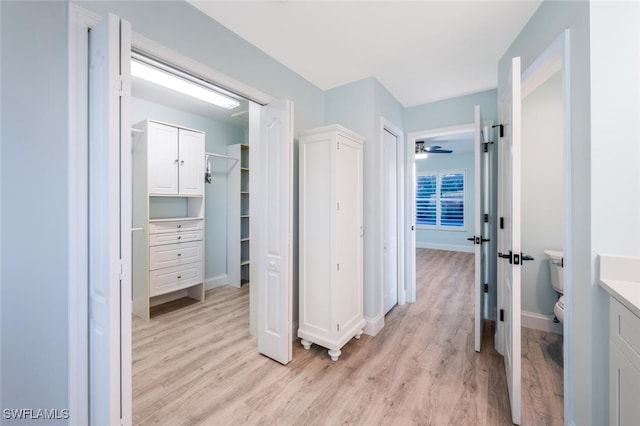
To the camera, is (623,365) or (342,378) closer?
(623,365)

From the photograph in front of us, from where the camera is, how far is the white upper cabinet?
120 inches

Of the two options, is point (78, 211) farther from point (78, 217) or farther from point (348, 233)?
point (348, 233)

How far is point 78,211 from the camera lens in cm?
126

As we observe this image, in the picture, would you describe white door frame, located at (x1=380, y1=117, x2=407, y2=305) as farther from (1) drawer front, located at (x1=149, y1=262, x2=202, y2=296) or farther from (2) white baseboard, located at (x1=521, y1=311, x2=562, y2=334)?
(1) drawer front, located at (x1=149, y1=262, x2=202, y2=296)

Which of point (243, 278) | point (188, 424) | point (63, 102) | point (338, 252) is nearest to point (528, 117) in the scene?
point (338, 252)

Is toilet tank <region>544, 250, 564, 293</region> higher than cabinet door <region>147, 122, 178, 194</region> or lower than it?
lower

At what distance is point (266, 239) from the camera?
2201 millimetres

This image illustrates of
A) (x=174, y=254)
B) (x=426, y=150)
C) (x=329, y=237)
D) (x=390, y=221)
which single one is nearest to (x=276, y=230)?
(x=329, y=237)

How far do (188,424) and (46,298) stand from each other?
1061 mm

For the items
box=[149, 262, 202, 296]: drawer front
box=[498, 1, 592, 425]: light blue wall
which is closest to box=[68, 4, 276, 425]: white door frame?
box=[149, 262, 202, 296]: drawer front

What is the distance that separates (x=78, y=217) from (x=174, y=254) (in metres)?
2.13

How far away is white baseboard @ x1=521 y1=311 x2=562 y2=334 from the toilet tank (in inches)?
14.2

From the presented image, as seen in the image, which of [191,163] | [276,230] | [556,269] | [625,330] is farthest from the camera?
[191,163]

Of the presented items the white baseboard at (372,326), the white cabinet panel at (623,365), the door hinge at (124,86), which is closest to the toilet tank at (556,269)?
the white cabinet panel at (623,365)
